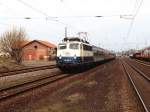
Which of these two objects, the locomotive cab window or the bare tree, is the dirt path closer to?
the locomotive cab window

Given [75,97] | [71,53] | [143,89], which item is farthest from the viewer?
[71,53]

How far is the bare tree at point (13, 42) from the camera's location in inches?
1884

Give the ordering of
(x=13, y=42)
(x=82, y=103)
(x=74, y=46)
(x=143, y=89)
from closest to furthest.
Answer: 1. (x=82, y=103)
2. (x=143, y=89)
3. (x=74, y=46)
4. (x=13, y=42)

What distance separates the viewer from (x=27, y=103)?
39.0 ft

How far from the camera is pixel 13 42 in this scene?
162ft

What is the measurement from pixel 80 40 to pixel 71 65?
3239 mm

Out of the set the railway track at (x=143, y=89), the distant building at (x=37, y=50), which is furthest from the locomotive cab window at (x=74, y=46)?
the distant building at (x=37, y=50)

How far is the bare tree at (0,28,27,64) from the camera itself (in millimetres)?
47844

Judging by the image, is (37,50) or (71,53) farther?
(37,50)

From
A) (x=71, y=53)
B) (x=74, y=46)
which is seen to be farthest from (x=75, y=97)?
(x=74, y=46)

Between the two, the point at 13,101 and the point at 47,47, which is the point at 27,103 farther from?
the point at 47,47

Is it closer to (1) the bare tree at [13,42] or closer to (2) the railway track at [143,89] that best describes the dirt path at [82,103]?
(2) the railway track at [143,89]

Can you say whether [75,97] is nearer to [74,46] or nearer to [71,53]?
[71,53]

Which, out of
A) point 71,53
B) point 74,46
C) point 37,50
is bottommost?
point 71,53
